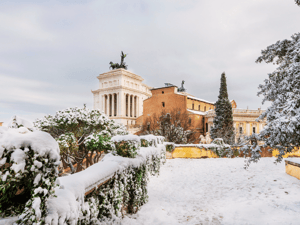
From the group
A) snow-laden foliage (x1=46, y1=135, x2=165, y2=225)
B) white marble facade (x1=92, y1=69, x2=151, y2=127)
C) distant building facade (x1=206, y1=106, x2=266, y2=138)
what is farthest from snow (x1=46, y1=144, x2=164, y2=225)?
white marble facade (x1=92, y1=69, x2=151, y2=127)

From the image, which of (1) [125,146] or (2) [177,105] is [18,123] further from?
(2) [177,105]

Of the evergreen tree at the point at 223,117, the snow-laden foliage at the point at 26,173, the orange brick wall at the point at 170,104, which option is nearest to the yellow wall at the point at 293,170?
the snow-laden foliage at the point at 26,173

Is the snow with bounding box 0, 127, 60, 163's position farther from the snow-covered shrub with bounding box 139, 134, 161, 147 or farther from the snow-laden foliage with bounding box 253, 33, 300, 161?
the snow-covered shrub with bounding box 139, 134, 161, 147

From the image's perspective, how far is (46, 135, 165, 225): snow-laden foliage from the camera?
216 centimetres

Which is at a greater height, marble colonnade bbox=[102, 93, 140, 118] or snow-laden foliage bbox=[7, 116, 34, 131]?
marble colonnade bbox=[102, 93, 140, 118]

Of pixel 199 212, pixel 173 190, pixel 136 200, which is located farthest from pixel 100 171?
pixel 173 190

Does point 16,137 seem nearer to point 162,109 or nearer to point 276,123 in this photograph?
point 276,123

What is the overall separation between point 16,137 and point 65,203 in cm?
90

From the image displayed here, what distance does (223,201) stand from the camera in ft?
21.6

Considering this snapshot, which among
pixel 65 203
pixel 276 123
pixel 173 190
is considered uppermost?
pixel 276 123

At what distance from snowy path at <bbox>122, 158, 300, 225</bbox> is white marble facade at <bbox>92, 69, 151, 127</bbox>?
203 feet

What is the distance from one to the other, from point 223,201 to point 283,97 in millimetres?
3932

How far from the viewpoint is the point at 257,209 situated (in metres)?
5.50

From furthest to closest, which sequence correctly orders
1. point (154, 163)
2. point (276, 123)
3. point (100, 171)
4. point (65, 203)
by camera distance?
point (154, 163) → point (276, 123) → point (100, 171) → point (65, 203)
